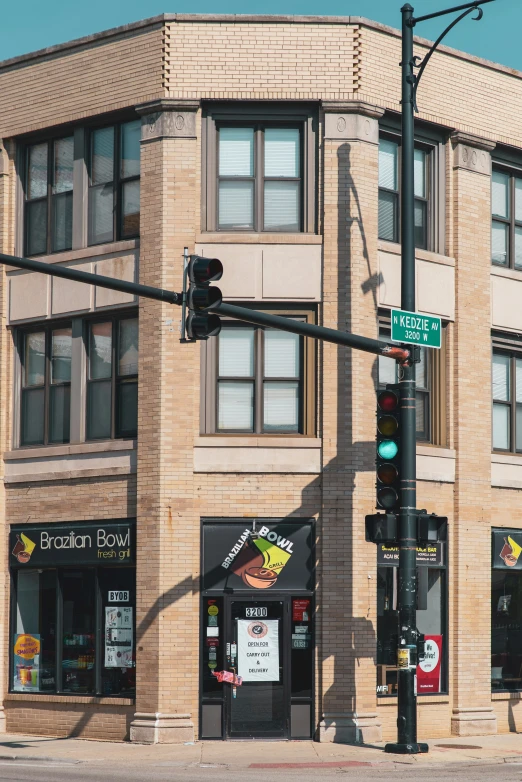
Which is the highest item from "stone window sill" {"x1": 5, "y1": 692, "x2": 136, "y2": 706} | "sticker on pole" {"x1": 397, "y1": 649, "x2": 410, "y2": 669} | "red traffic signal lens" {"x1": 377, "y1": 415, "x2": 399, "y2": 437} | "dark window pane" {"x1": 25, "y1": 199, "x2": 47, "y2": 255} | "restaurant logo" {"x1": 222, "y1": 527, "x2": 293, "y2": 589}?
"dark window pane" {"x1": 25, "y1": 199, "x2": 47, "y2": 255}

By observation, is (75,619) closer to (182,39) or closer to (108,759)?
(108,759)

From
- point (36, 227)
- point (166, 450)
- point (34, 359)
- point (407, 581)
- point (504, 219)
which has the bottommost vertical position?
point (407, 581)

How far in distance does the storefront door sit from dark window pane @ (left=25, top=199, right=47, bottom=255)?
759cm

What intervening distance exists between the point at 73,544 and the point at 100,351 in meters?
3.43

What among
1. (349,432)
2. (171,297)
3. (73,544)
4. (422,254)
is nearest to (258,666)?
(73,544)

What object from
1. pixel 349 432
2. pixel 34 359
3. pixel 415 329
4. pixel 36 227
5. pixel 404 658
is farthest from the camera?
pixel 36 227

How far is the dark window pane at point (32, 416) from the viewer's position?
22812 mm

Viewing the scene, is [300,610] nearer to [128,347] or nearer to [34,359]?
[128,347]

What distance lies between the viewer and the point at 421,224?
74.6 ft

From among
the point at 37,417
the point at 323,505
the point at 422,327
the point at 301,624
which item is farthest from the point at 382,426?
the point at 37,417

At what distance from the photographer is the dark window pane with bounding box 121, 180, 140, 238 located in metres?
21.9

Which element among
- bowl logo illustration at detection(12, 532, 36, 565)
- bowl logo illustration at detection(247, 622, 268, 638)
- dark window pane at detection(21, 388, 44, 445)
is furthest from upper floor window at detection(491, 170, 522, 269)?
bowl logo illustration at detection(12, 532, 36, 565)

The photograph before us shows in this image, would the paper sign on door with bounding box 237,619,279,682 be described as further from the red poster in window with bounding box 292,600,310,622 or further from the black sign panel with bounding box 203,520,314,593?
the black sign panel with bounding box 203,520,314,593

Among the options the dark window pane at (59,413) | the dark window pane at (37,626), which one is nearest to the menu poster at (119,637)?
the dark window pane at (37,626)
